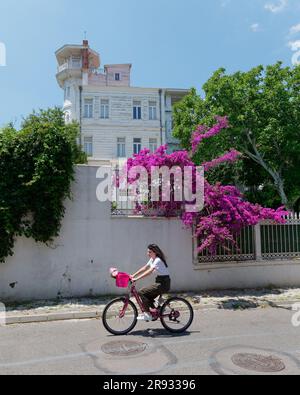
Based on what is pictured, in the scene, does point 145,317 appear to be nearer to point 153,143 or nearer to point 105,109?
point 153,143

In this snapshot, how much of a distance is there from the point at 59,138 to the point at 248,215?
219 inches

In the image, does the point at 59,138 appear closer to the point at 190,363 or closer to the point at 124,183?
the point at 124,183

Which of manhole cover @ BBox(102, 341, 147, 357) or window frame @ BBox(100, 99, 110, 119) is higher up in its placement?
window frame @ BBox(100, 99, 110, 119)

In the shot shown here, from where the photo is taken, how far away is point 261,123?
834 inches

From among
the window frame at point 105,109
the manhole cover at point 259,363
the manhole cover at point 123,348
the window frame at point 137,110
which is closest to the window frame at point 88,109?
the window frame at point 105,109

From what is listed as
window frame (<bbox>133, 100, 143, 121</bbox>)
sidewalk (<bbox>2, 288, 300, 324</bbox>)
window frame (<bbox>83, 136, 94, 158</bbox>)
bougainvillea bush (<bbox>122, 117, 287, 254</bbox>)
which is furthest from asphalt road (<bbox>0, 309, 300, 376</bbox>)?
window frame (<bbox>133, 100, 143, 121</bbox>)

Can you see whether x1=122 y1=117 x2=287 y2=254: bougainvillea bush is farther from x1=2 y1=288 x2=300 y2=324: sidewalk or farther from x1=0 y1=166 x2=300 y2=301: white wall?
x1=2 y1=288 x2=300 y2=324: sidewalk

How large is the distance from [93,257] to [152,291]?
12.0 ft

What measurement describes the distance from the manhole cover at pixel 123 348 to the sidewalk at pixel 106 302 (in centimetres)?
237

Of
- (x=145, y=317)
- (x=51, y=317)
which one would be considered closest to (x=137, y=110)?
(x=51, y=317)

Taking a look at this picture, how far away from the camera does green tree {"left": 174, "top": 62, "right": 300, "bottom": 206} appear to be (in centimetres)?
2058

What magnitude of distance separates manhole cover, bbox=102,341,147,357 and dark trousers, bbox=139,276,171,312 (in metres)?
0.82

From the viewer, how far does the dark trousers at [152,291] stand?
22.2 feet
